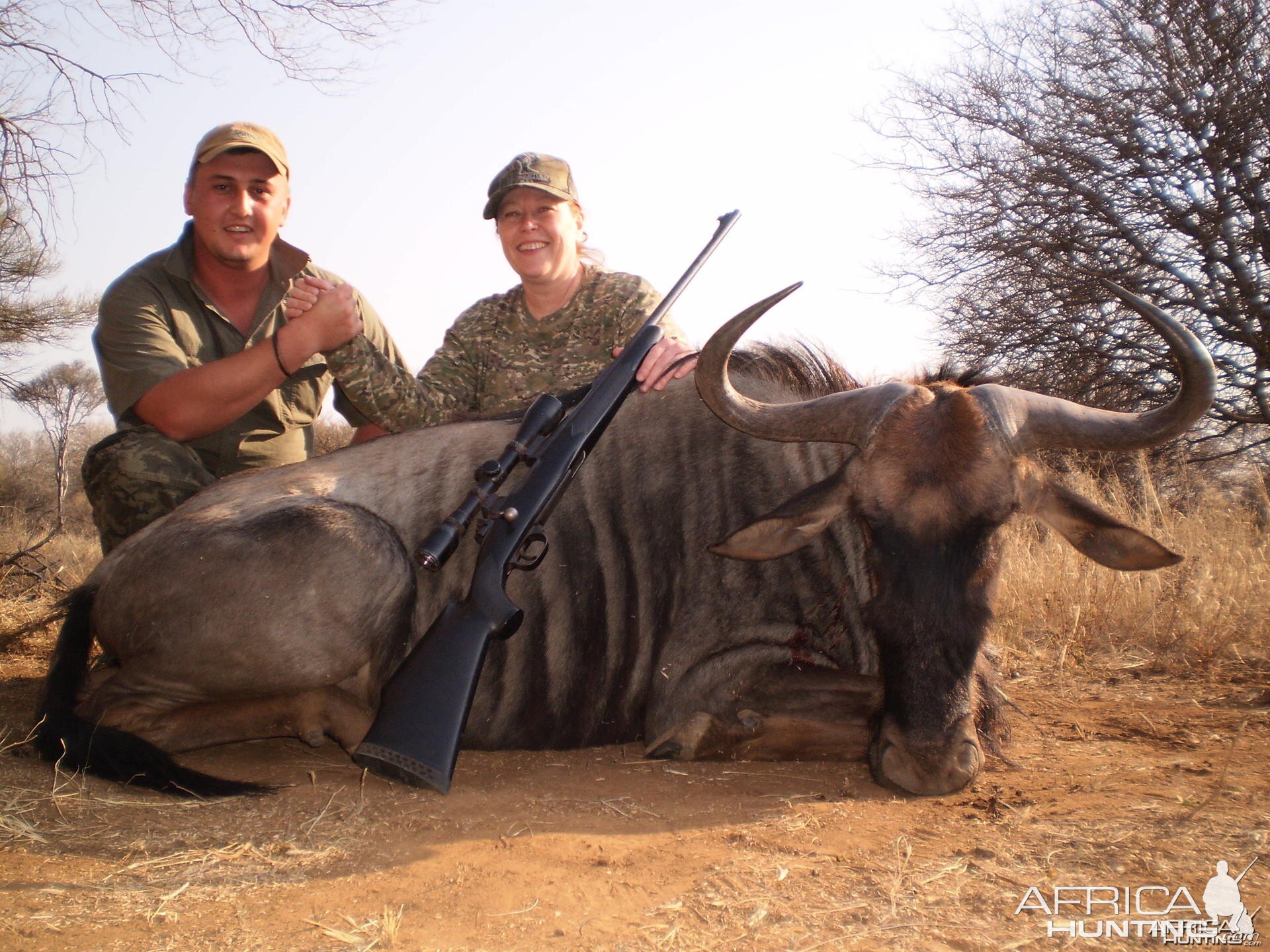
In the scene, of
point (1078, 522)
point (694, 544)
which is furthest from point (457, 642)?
point (1078, 522)

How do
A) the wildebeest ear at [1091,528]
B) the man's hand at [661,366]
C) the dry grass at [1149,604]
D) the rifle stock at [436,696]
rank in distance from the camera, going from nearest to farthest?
the rifle stock at [436,696] < the wildebeest ear at [1091,528] < the man's hand at [661,366] < the dry grass at [1149,604]

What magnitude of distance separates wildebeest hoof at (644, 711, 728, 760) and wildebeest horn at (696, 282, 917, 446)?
101 cm

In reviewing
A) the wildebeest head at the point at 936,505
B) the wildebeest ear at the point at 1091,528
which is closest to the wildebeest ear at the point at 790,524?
the wildebeest head at the point at 936,505

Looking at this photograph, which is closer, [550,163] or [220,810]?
[220,810]

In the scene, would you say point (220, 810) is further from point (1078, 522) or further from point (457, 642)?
point (1078, 522)

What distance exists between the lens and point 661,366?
401 centimetres

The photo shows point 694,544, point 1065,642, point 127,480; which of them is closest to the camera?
point 694,544

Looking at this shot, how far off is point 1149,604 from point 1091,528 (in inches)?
89.3

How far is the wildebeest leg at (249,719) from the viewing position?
3.48 metres

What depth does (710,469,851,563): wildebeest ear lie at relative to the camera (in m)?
3.30

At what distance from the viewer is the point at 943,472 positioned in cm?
309

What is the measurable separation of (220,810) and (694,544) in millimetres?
1800

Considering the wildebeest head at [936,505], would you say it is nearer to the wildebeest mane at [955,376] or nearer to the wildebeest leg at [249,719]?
the wildebeest mane at [955,376]

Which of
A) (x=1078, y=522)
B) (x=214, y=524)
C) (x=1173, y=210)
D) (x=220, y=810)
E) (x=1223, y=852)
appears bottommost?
(x=220, y=810)
